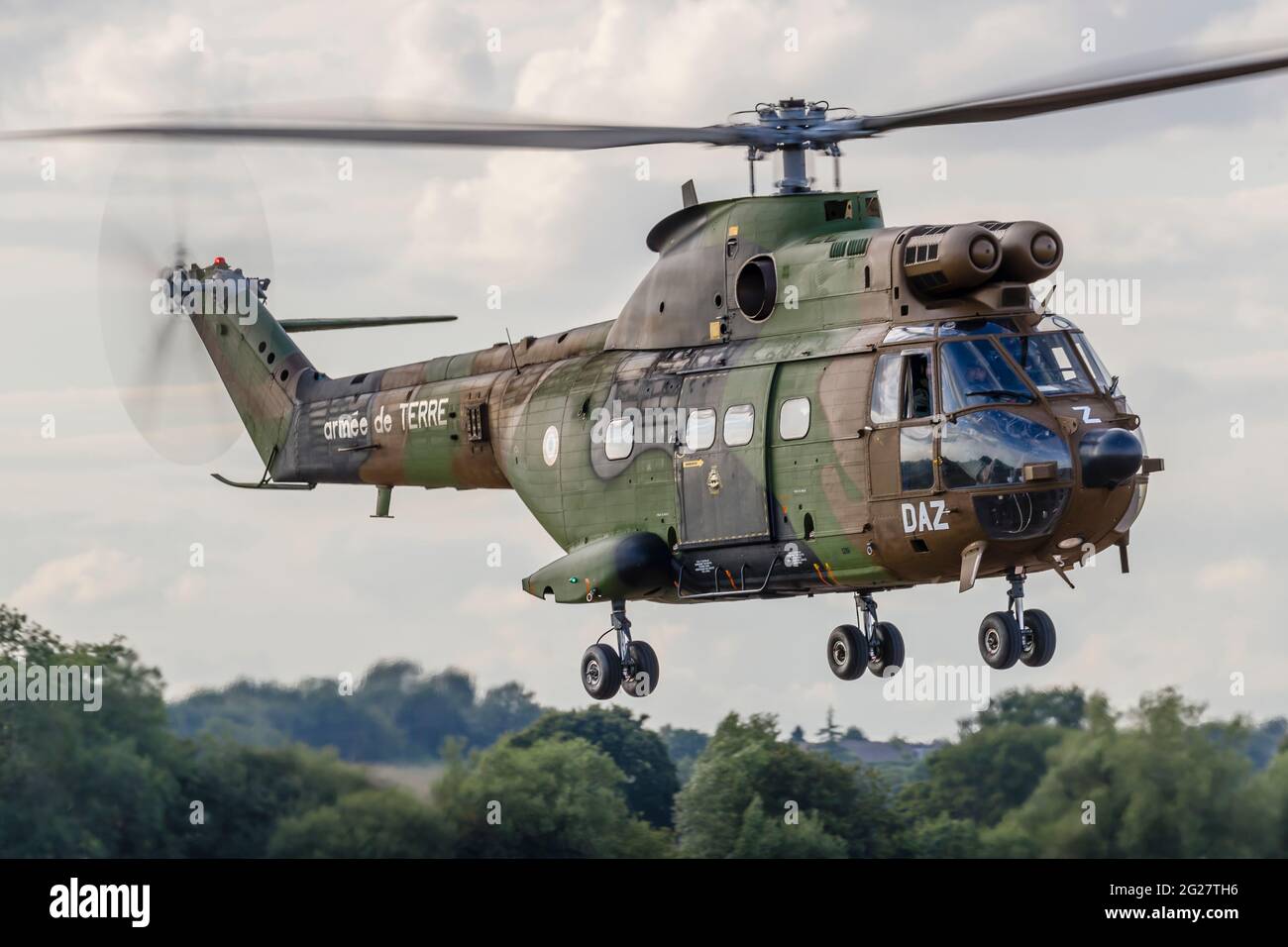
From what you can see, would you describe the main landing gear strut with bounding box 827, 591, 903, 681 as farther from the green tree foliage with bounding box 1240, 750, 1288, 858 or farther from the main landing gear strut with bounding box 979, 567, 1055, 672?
the green tree foliage with bounding box 1240, 750, 1288, 858

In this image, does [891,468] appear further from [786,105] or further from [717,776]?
[717,776]

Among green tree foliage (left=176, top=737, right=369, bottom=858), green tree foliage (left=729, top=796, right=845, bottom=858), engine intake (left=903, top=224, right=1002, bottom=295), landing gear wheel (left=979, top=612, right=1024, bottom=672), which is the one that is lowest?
green tree foliage (left=729, top=796, right=845, bottom=858)

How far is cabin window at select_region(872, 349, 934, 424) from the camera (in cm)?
2361

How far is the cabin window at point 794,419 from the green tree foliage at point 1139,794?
25.5 ft

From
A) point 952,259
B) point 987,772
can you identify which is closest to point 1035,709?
point 987,772

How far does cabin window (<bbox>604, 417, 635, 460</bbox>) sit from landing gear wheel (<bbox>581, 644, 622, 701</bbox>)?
2.08 meters

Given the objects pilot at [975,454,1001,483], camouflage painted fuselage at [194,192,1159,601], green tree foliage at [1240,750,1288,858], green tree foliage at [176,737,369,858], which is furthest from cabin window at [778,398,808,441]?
green tree foliage at [1240,750,1288,858]

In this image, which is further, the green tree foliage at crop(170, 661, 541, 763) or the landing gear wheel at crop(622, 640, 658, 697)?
the green tree foliage at crop(170, 661, 541, 763)

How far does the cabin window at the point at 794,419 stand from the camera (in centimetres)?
2445

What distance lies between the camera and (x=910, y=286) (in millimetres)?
24219

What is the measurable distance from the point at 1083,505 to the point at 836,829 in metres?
10.6

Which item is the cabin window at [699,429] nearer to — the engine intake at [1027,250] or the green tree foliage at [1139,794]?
the engine intake at [1027,250]
